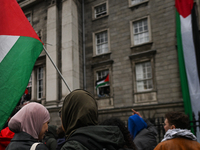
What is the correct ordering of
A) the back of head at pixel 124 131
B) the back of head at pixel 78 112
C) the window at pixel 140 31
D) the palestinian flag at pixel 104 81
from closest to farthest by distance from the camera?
the back of head at pixel 78 112 < the back of head at pixel 124 131 < the window at pixel 140 31 < the palestinian flag at pixel 104 81

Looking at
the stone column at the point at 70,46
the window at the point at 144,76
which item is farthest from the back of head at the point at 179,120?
the stone column at the point at 70,46

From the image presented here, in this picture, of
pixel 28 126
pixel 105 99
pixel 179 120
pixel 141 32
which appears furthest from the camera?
pixel 105 99

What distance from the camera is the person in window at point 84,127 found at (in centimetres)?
139

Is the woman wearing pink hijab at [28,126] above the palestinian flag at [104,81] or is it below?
below

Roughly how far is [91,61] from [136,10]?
5.20 metres

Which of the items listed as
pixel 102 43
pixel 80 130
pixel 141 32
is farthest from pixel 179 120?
pixel 102 43

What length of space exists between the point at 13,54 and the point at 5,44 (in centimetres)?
29

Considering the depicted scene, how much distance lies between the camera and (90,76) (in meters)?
16.0

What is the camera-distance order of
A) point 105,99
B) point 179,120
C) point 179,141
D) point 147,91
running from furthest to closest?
point 105,99 → point 147,91 → point 179,120 → point 179,141

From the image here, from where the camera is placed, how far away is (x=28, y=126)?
2129 millimetres

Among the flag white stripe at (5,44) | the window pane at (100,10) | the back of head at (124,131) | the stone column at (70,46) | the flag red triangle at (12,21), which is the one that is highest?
the window pane at (100,10)

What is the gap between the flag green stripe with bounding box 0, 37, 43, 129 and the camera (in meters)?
3.61

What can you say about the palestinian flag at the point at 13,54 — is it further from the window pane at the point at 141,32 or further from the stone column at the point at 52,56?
the window pane at the point at 141,32

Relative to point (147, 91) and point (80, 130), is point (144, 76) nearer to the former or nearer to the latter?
point (147, 91)
